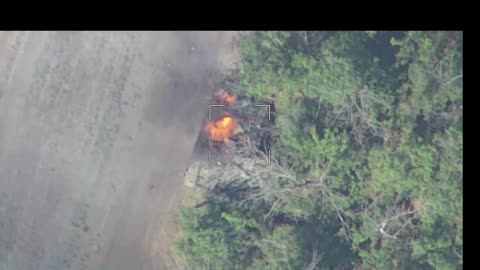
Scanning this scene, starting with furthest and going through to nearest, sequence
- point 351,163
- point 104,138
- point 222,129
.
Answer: point 104,138 → point 222,129 → point 351,163

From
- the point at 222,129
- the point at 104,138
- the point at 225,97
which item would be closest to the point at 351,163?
the point at 222,129

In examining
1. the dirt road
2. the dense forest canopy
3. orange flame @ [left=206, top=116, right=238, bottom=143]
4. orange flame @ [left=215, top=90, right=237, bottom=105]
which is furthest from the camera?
the dirt road

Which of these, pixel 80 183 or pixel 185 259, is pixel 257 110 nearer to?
pixel 185 259

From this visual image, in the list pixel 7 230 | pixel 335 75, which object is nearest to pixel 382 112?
pixel 335 75

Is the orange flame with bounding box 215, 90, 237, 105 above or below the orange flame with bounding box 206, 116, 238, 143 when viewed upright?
above

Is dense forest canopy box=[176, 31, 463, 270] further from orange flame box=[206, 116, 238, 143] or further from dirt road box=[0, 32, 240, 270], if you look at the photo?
dirt road box=[0, 32, 240, 270]

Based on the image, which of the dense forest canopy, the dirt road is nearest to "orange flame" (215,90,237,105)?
the dirt road

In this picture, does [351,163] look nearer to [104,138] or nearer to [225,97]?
[225,97]
